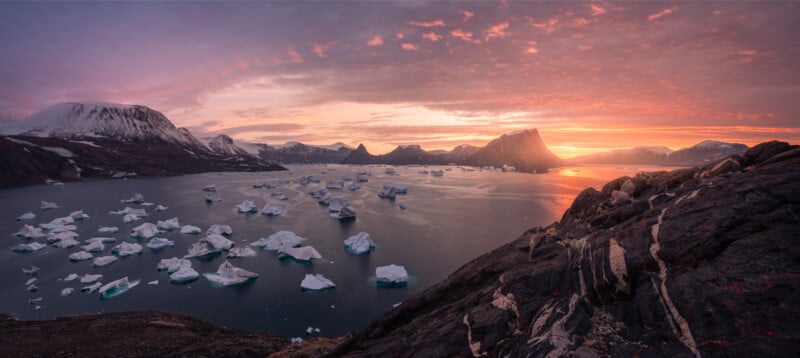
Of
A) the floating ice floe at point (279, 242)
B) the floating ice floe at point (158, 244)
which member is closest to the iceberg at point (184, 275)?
the floating ice floe at point (279, 242)

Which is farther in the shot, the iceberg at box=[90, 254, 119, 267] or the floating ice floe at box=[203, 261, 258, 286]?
the iceberg at box=[90, 254, 119, 267]

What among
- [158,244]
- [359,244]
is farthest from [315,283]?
[158,244]

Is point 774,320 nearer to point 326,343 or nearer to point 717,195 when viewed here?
point 717,195

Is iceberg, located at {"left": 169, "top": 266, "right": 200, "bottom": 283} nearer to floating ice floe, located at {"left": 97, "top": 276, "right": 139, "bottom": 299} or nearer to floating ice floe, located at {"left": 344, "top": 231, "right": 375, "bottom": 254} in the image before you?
floating ice floe, located at {"left": 97, "top": 276, "right": 139, "bottom": 299}

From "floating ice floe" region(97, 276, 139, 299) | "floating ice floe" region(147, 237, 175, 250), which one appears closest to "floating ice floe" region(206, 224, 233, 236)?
"floating ice floe" region(147, 237, 175, 250)

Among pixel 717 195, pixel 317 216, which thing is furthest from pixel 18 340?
pixel 317 216

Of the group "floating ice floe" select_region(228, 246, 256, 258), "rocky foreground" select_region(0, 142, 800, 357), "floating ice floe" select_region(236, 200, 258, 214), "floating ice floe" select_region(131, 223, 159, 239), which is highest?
"rocky foreground" select_region(0, 142, 800, 357)
